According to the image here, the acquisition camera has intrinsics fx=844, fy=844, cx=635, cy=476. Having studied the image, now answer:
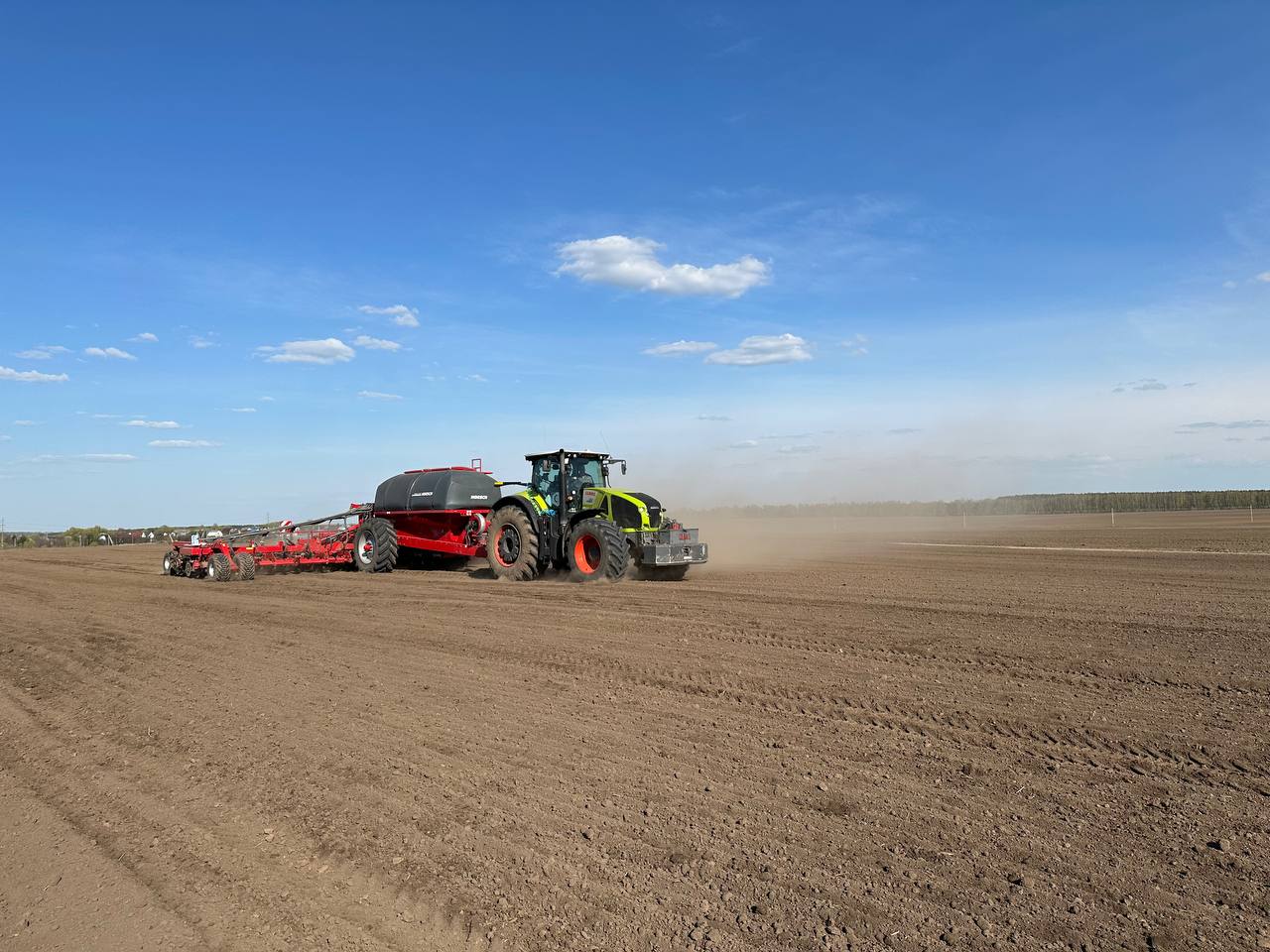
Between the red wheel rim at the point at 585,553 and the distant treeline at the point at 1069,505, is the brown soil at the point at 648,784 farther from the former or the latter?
the distant treeline at the point at 1069,505

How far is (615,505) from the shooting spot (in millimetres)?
15359

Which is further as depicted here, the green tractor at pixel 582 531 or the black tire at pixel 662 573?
the black tire at pixel 662 573

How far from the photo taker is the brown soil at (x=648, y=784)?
3541mm

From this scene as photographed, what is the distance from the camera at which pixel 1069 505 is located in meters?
70.1

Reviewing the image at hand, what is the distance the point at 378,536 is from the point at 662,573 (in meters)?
6.96

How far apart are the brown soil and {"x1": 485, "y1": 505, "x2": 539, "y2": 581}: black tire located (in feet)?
16.4

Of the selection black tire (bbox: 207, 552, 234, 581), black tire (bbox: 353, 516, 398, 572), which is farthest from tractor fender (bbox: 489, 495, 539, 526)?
black tire (bbox: 207, 552, 234, 581)

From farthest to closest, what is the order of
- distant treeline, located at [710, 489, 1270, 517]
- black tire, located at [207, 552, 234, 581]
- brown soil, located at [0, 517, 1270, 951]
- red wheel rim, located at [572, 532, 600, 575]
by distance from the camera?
distant treeline, located at [710, 489, 1270, 517]
black tire, located at [207, 552, 234, 581]
red wheel rim, located at [572, 532, 600, 575]
brown soil, located at [0, 517, 1270, 951]

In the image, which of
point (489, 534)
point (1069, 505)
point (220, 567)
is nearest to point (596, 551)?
point (489, 534)

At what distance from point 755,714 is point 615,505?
9077mm

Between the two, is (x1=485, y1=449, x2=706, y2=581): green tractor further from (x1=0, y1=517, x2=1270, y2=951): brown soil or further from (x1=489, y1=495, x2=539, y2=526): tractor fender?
(x1=0, y1=517, x2=1270, y2=951): brown soil

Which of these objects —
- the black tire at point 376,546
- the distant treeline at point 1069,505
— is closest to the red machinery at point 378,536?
the black tire at point 376,546

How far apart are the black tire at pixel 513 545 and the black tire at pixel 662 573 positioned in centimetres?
206

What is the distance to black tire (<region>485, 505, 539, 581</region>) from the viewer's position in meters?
15.7
